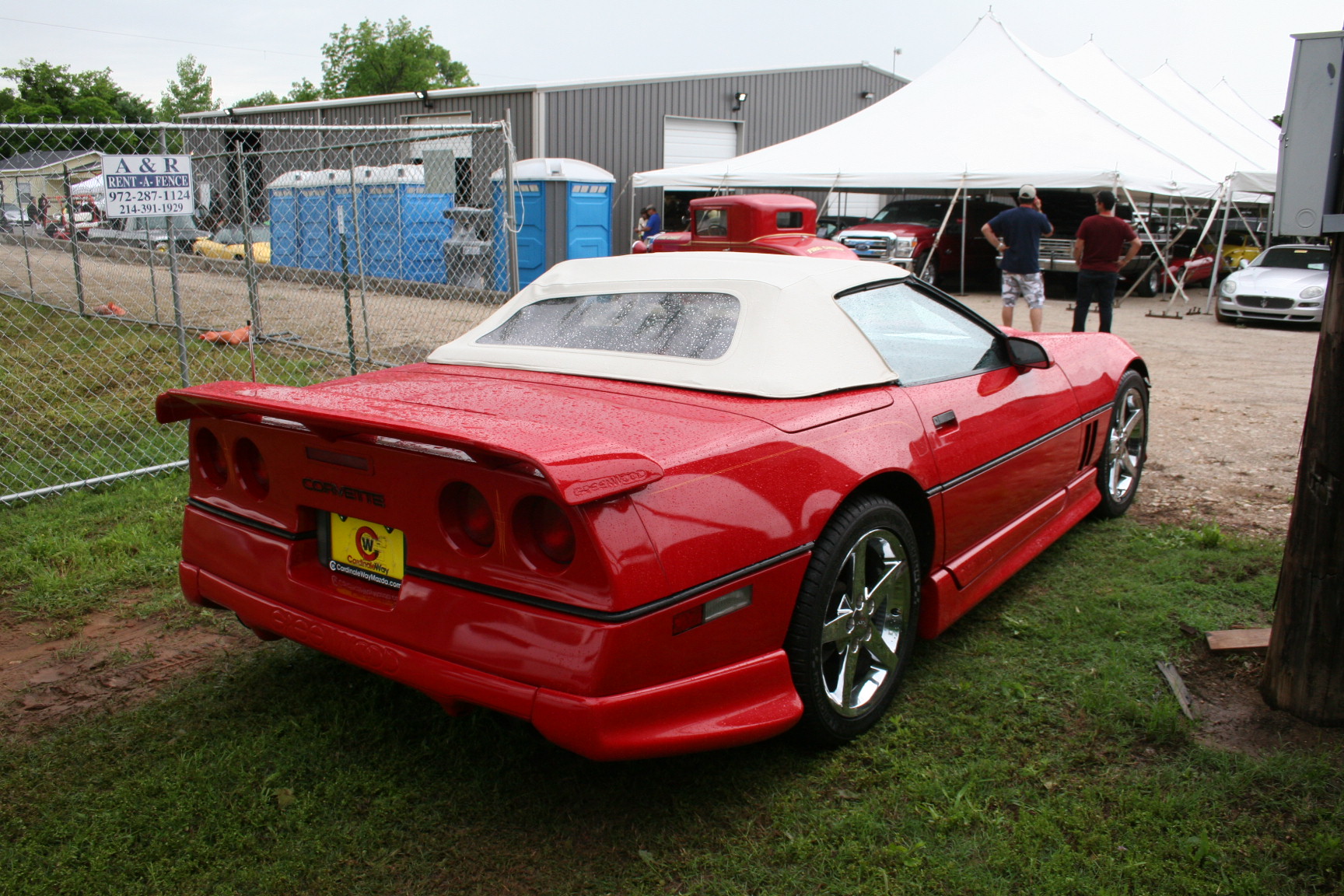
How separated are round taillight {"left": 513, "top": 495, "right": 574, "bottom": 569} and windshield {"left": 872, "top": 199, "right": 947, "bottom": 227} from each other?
1807 centimetres

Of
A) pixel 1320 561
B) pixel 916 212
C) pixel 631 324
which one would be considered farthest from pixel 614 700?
pixel 916 212

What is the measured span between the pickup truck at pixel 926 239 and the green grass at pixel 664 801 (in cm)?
1500

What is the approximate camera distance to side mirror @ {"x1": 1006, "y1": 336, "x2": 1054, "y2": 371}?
3.63 meters

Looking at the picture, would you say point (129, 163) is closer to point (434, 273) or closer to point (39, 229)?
point (39, 229)

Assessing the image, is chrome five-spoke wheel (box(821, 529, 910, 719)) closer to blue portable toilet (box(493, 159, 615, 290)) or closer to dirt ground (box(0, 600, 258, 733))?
dirt ground (box(0, 600, 258, 733))

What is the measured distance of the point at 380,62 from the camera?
72562mm

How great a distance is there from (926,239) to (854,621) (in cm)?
1675

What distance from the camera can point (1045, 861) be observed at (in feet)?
7.39

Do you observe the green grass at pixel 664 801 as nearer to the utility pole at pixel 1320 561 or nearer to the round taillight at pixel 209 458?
the utility pole at pixel 1320 561

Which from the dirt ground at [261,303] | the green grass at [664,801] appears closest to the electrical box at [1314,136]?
the green grass at [664,801]

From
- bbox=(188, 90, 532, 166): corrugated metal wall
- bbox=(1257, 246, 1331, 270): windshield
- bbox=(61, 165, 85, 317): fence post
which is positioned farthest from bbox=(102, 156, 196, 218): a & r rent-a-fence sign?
bbox=(1257, 246, 1331, 270): windshield

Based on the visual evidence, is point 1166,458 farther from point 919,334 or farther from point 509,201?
point 509,201

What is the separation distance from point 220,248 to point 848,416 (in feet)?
56.9

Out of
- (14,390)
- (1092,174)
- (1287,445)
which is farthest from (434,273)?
(1287,445)
